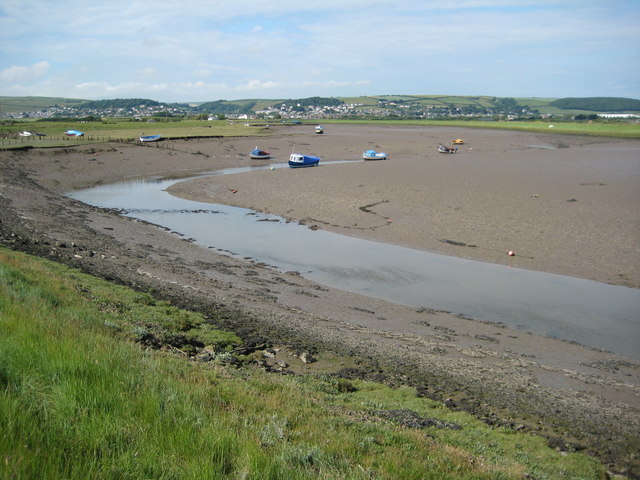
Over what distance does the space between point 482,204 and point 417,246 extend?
8733 millimetres

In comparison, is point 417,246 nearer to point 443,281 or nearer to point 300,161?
point 443,281

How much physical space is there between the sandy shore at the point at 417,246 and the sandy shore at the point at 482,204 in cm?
12

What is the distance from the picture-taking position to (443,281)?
62.4ft

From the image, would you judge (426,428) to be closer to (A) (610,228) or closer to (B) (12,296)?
(B) (12,296)

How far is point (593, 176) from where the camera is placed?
40.2 meters

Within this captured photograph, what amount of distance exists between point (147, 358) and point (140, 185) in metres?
40.0

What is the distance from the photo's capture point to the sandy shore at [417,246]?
10.6 m

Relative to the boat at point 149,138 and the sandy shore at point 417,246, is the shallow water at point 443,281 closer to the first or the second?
the sandy shore at point 417,246

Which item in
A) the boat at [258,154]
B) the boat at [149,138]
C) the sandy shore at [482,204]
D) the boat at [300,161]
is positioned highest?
the boat at [149,138]

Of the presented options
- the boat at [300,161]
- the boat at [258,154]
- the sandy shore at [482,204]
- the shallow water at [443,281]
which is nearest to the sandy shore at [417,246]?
the sandy shore at [482,204]

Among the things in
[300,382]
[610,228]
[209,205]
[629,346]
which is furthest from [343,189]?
[300,382]

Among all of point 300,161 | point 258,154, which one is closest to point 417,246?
point 300,161

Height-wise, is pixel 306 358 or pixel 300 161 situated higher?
pixel 300 161

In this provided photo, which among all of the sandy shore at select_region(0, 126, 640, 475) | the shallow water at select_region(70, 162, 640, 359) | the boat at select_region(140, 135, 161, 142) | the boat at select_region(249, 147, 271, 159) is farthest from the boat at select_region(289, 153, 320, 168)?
the boat at select_region(140, 135, 161, 142)
